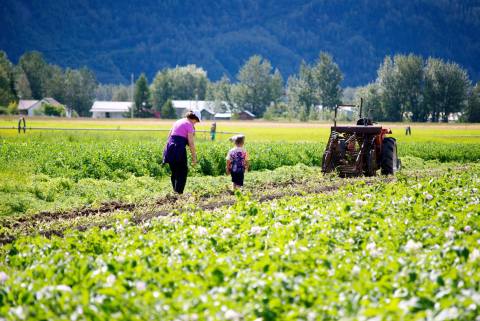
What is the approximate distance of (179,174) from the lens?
15.2m

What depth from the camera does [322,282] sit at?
20.0 ft

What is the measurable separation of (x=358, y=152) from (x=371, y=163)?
723mm

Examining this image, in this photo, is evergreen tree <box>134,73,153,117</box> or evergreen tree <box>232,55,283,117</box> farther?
evergreen tree <box>232,55,283,117</box>

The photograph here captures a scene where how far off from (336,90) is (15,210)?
118084 millimetres

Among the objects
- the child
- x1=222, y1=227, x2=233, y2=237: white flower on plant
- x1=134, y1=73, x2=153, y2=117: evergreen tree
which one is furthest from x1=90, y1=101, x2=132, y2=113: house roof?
x1=222, y1=227, x2=233, y2=237: white flower on plant

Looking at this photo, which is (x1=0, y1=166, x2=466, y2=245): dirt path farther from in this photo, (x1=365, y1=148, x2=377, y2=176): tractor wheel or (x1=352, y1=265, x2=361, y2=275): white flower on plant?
(x1=352, y1=265, x2=361, y2=275): white flower on plant

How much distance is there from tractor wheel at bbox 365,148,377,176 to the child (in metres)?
5.88

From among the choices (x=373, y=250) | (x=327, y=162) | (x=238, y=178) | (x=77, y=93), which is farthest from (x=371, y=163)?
(x=77, y=93)

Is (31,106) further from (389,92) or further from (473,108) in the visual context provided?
(473,108)

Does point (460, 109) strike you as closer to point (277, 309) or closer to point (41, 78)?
point (41, 78)

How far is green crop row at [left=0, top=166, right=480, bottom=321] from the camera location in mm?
5457

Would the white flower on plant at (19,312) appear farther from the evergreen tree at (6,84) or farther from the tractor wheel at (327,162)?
the evergreen tree at (6,84)

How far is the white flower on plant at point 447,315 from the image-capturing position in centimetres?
514

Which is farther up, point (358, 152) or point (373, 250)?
point (358, 152)
